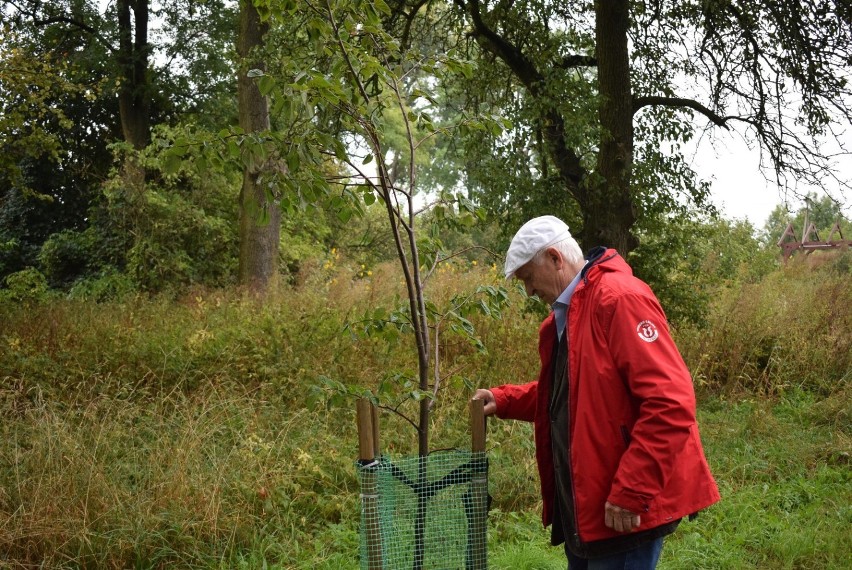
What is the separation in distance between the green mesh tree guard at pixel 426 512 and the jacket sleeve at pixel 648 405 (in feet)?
3.25

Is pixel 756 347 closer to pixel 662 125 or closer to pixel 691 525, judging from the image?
pixel 662 125

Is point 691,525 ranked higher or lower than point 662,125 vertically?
lower

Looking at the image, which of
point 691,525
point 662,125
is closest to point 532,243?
point 691,525

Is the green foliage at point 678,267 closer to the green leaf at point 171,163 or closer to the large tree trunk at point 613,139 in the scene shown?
the large tree trunk at point 613,139

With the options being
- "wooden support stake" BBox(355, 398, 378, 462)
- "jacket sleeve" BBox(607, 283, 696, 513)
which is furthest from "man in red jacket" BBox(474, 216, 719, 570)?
"wooden support stake" BBox(355, 398, 378, 462)

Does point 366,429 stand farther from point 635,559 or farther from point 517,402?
point 635,559

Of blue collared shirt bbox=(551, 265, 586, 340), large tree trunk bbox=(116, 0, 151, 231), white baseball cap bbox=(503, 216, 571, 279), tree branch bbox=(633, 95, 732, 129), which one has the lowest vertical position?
blue collared shirt bbox=(551, 265, 586, 340)

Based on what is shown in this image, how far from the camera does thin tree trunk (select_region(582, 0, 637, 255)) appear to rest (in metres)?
7.37

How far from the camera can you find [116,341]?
7.72 meters

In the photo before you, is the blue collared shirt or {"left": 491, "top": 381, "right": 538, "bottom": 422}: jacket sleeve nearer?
the blue collared shirt

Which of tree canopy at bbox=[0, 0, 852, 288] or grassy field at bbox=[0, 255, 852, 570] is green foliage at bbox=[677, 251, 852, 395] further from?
tree canopy at bbox=[0, 0, 852, 288]

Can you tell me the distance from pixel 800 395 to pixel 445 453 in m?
6.38

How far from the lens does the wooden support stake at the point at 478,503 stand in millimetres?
3156

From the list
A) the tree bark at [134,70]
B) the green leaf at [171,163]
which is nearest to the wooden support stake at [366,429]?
the green leaf at [171,163]
